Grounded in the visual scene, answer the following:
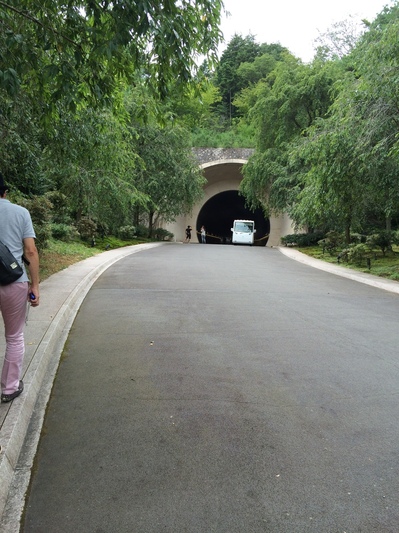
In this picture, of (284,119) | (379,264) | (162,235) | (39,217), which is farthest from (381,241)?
(162,235)

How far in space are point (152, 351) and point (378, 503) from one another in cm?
331

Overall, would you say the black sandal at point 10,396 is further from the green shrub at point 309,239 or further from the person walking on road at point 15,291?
the green shrub at point 309,239

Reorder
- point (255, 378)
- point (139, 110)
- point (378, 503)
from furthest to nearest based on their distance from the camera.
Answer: point (139, 110) < point (255, 378) < point (378, 503)

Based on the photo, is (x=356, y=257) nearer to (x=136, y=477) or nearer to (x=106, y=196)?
(x=106, y=196)

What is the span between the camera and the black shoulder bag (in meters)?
3.55

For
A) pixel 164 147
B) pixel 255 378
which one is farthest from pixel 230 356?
pixel 164 147

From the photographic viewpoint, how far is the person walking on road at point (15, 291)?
144 inches

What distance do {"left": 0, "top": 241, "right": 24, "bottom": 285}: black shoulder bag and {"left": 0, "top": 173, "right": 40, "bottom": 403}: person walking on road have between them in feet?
0.20

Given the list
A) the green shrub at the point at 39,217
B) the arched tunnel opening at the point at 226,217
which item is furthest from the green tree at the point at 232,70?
the green shrub at the point at 39,217

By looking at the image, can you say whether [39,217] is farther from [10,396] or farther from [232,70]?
[232,70]

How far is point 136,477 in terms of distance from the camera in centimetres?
293

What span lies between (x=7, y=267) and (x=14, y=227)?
353mm

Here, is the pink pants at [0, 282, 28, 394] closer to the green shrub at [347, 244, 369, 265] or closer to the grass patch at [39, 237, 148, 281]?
the grass patch at [39, 237, 148, 281]

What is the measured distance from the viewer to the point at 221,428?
3580mm
